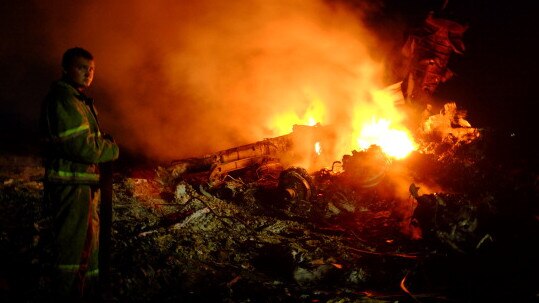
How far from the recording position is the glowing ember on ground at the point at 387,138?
10568 mm

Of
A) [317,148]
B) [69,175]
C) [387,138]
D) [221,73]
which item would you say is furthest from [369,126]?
[69,175]

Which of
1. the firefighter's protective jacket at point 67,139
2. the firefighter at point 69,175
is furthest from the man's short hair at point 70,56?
the firefighter's protective jacket at point 67,139

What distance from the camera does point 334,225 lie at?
A: 6629mm

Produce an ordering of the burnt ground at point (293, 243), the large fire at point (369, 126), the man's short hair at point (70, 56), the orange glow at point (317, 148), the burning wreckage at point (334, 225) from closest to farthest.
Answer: the man's short hair at point (70, 56) → the burnt ground at point (293, 243) → the burning wreckage at point (334, 225) → the large fire at point (369, 126) → the orange glow at point (317, 148)

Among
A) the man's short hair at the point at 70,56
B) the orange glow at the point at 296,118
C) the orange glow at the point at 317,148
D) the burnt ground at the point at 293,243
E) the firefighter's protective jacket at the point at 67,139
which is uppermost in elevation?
the orange glow at the point at 296,118

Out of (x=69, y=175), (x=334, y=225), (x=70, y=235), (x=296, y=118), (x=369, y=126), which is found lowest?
(x=334, y=225)

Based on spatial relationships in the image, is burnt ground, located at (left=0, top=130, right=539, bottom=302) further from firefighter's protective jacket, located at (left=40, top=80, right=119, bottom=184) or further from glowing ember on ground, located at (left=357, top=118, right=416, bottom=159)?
glowing ember on ground, located at (left=357, top=118, right=416, bottom=159)

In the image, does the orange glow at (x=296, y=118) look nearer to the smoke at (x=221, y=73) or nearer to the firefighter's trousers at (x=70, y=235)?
the smoke at (x=221, y=73)

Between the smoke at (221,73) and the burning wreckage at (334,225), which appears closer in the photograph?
the burning wreckage at (334,225)

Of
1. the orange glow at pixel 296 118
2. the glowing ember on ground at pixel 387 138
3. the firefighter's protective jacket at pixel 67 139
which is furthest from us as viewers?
the orange glow at pixel 296 118

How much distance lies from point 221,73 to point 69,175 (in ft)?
39.1

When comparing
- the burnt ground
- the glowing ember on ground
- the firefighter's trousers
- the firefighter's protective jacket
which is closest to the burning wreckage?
the burnt ground

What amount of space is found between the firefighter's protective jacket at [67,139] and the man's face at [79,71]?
0.09 meters

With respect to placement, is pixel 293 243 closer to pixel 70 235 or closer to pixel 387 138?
pixel 70 235
